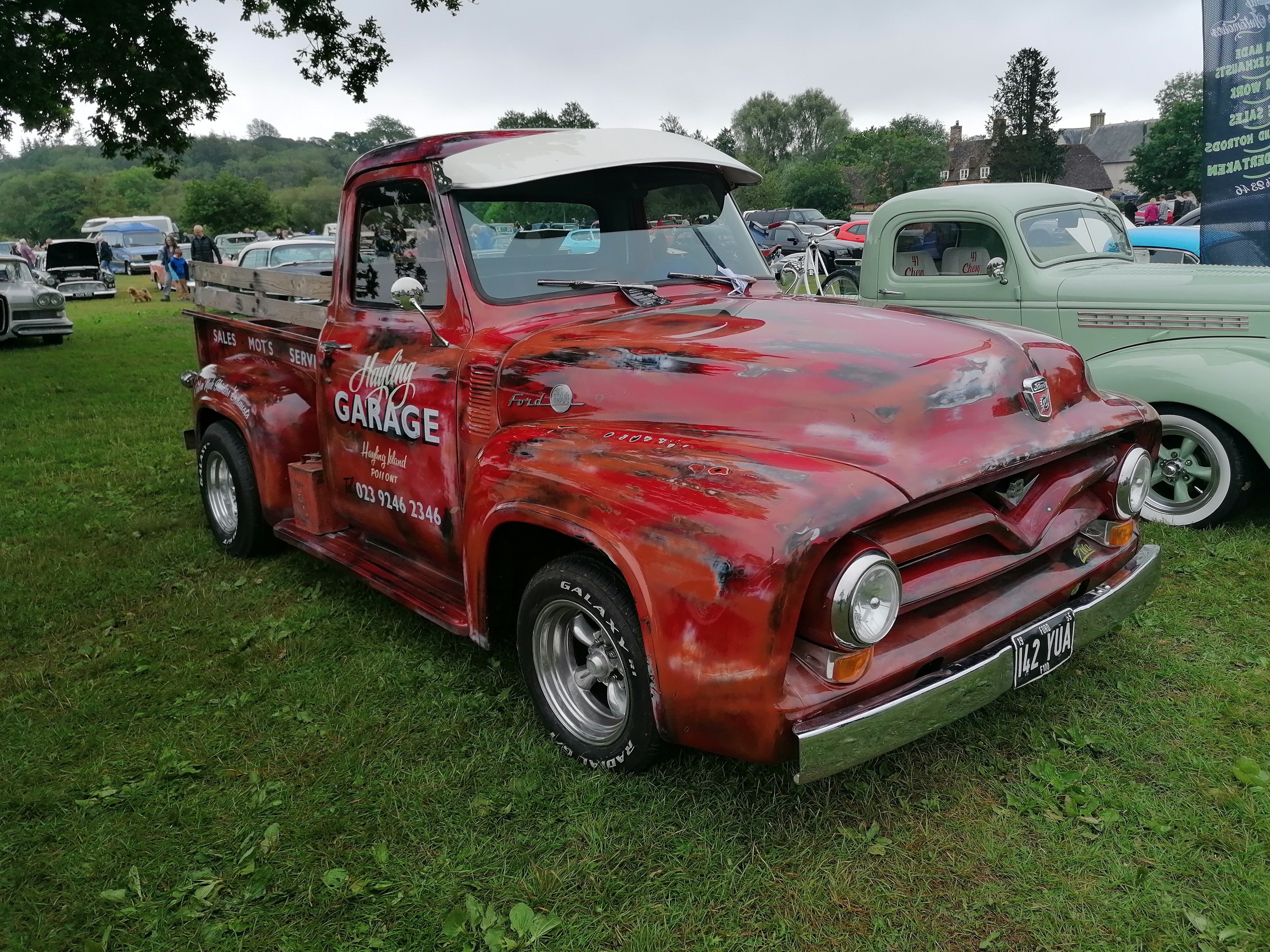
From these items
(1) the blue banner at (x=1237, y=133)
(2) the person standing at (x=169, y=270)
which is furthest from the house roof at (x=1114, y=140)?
(1) the blue banner at (x=1237, y=133)

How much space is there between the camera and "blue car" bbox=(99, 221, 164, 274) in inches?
1719

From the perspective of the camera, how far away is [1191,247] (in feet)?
32.2

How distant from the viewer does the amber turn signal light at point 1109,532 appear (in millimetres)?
3221

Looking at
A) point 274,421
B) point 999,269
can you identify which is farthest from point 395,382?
point 999,269

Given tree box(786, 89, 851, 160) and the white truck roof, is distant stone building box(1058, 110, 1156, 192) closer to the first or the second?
tree box(786, 89, 851, 160)

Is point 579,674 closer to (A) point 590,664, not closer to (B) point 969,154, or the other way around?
(A) point 590,664

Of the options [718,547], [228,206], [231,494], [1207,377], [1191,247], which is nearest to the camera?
[718,547]

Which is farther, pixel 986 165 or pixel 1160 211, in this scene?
pixel 986 165

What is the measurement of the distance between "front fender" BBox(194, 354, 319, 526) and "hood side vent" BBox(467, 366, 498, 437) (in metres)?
1.72

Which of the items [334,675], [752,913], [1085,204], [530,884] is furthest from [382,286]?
[1085,204]

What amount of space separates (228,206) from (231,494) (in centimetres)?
5318

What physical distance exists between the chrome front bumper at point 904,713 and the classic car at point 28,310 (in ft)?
55.9

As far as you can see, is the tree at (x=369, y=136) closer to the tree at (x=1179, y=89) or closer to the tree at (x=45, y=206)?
the tree at (x=45, y=206)

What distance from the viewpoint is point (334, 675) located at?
388 centimetres
